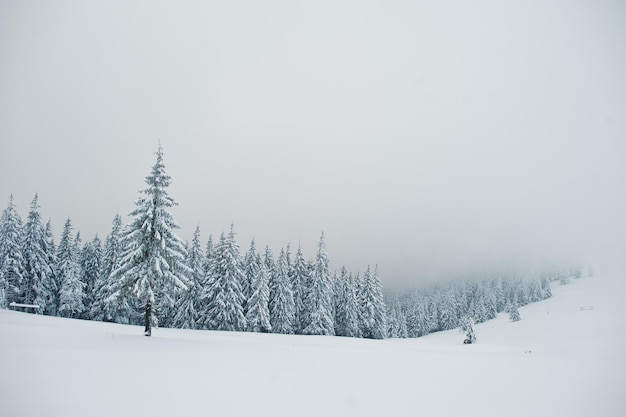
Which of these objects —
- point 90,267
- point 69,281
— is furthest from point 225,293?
point 90,267

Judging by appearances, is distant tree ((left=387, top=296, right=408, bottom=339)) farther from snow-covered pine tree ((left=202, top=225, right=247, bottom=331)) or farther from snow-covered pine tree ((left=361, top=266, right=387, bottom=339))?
snow-covered pine tree ((left=202, top=225, right=247, bottom=331))

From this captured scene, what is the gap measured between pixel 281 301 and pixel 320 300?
6.55 m

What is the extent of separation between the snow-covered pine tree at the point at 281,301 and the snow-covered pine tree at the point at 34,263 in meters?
34.6

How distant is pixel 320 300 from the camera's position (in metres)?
53.6

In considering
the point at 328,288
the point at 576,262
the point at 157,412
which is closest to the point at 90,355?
the point at 157,412

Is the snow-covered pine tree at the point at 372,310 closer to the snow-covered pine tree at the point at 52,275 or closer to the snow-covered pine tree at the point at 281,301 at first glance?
the snow-covered pine tree at the point at 281,301

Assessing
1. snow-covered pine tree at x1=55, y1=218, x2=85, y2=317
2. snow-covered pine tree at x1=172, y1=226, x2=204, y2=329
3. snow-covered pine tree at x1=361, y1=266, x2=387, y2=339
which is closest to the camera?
snow-covered pine tree at x1=172, y1=226, x2=204, y2=329

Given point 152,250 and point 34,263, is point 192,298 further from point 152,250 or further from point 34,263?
point 152,250

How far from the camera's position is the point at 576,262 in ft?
453

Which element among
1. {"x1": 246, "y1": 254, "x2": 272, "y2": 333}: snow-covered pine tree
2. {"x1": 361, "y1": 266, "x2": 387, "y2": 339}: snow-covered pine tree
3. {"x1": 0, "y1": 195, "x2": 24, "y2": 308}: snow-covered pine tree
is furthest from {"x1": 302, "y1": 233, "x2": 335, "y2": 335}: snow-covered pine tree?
{"x1": 0, "y1": 195, "x2": 24, "y2": 308}: snow-covered pine tree

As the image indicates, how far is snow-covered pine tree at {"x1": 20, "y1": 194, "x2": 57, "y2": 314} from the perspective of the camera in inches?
1866

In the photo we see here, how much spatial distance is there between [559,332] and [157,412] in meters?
57.5

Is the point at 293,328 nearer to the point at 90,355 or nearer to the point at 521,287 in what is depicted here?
the point at 90,355

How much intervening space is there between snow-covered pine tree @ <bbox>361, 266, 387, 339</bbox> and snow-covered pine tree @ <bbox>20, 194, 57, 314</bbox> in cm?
5247
